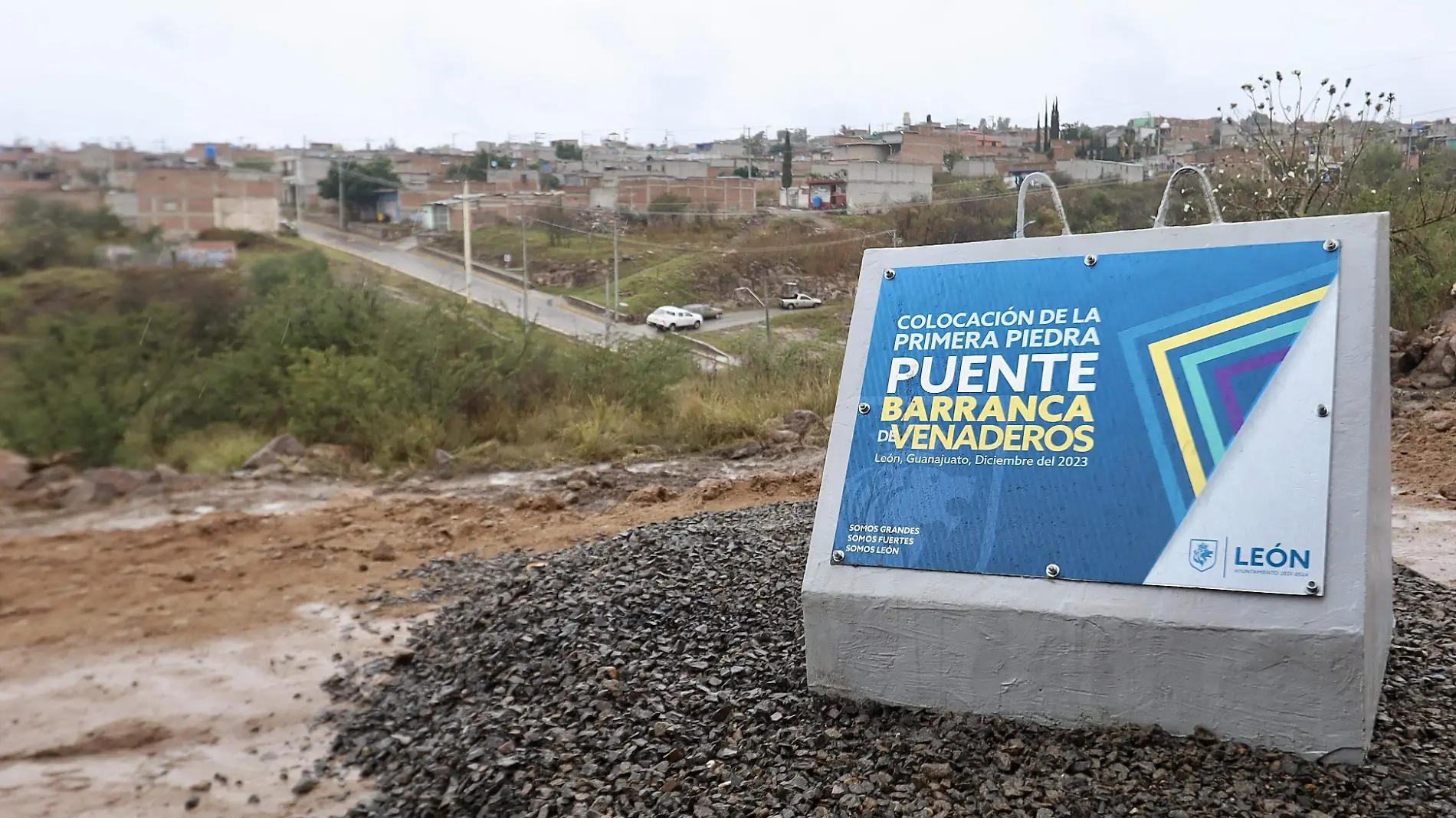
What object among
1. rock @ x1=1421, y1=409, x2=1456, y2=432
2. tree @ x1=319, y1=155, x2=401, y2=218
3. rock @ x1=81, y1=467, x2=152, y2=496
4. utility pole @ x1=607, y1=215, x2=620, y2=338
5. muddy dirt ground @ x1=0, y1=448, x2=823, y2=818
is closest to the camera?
muddy dirt ground @ x1=0, y1=448, x2=823, y2=818

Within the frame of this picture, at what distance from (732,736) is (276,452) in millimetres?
8544

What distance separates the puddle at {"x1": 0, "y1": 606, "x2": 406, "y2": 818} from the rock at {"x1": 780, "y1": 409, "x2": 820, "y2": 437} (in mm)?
5894

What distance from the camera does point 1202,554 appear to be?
2893 mm

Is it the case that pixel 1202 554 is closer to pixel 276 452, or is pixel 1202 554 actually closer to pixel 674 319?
pixel 276 452

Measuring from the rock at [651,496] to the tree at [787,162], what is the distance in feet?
40.3

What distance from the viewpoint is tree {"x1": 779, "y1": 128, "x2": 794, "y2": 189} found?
20.6 meters

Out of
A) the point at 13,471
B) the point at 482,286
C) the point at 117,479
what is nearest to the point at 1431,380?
the point at 117,479

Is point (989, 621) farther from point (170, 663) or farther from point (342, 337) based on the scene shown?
point (342, 337)

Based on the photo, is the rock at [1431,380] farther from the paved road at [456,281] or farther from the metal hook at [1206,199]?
the paved road at [456,281]

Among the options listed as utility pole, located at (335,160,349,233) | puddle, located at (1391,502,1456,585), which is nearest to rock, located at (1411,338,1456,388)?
puddle, located at (1391,502,1456,585)

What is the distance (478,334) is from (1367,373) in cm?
1181

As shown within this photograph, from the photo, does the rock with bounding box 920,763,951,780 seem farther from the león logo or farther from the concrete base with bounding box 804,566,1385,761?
the león logo

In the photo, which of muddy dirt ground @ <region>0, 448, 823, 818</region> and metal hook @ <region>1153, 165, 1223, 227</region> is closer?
metal hook @ <region>1153, 165, 1223, 227</region>

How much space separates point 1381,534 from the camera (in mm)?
3158
